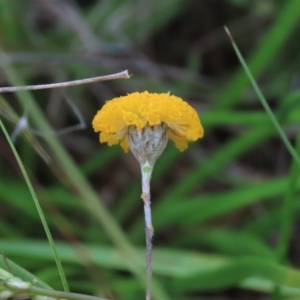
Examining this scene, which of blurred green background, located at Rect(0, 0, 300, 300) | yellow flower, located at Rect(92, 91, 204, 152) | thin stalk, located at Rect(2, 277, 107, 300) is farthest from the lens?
blurred green background, located at Rect(0, 0, 300, 300)

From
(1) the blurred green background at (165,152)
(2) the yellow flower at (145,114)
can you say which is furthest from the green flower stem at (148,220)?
(1) the blurred green background at (165,152)

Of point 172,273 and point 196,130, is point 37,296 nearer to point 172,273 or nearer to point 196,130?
point 196,130

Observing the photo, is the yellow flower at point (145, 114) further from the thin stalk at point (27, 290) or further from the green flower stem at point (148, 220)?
the thin stalk at point (27, 290)

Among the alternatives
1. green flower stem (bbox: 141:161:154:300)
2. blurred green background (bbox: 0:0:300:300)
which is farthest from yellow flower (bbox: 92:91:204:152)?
blurred green background (bbox: 0:0:300:300)

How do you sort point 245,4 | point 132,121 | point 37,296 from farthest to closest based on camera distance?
point 245,4 < point 132,121 < point 37,296

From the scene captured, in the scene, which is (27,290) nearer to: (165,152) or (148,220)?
(148,220)

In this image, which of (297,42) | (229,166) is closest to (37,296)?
(229,166)

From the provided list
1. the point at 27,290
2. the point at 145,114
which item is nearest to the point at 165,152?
the point at 145,114

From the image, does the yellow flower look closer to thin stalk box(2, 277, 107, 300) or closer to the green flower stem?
the green flower stem
